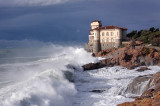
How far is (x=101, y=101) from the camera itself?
15812 mm

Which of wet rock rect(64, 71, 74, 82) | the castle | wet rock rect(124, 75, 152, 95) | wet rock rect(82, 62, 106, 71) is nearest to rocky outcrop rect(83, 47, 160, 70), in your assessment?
wet rock rect(82, 62, 106, 71)

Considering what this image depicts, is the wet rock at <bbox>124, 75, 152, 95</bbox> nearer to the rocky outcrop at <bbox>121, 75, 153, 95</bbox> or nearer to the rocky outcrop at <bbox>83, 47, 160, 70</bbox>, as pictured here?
the rocky outcrop at <bbox>121, 75, 153, 95</bbox>

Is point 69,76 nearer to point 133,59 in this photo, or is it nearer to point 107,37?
point 133,59

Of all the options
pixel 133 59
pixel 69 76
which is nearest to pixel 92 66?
pixel 133 59

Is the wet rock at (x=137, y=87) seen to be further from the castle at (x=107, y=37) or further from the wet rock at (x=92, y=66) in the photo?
the castle at (x=107, y=37)

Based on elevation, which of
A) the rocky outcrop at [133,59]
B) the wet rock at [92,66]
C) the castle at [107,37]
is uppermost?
the castle at [107,37]

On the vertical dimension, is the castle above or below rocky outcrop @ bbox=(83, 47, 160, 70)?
above

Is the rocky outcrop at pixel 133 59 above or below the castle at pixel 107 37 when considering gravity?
below

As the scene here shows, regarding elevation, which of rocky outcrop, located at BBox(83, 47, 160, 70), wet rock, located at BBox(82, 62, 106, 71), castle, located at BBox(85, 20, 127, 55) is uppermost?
castle, located at BBox(85, 20, 127, 55)

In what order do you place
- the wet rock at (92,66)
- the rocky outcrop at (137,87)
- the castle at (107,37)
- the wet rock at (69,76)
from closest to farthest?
the rocky outcrop at (137,87) → the wet rock at (69,76) → the wet rock at (92,66) → the castle at (107,37)

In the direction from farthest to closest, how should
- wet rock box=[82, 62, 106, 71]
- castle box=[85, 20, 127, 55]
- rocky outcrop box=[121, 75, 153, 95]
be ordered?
1. castle box=[85, 20, 127, 55]
2. wet rock box=[82, 62, 106, 71]
3. rocky outcrop box=[121, 75, 153, 95]

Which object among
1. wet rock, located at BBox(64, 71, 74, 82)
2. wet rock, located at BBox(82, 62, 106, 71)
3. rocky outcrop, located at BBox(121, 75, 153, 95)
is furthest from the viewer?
wet rock, located at BBox(82, 62, 106, 71)

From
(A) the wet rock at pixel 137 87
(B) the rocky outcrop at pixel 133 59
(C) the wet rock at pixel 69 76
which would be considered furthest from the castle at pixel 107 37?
(A) the wet rock at pixel 137 87

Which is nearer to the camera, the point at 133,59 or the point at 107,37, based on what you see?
the point at 133,59
